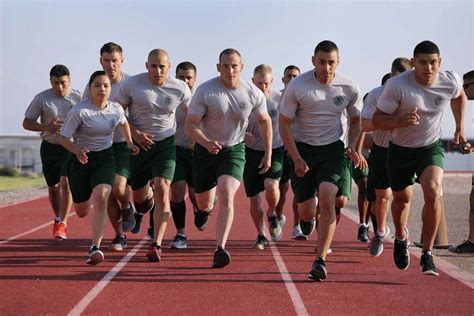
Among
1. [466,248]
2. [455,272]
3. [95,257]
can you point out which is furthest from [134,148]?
[466,248]

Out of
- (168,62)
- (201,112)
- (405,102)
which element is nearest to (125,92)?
(168,62)

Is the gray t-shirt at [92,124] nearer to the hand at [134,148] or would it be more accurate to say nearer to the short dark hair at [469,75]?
the hand at [134,148]

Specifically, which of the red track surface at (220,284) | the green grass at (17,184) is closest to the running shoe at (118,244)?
the red track surface at (220,284)

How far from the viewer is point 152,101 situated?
10.0 m

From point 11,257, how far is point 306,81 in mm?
3838

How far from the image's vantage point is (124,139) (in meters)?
10.6

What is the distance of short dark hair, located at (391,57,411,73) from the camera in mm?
10180

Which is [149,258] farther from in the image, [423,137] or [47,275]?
[423,137]

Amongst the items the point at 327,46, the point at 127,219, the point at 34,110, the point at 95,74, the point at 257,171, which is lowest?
the point at 127,219

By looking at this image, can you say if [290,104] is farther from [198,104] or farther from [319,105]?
[198,104]

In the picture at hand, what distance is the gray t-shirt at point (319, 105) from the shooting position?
338 inches

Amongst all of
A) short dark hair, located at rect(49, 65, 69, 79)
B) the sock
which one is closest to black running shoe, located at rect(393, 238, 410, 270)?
the sock

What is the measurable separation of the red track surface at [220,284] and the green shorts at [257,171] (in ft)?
2.46

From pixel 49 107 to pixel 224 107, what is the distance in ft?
11.1
